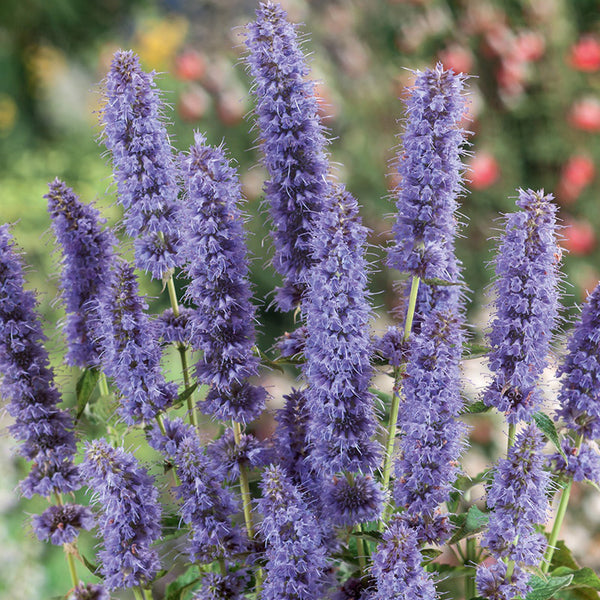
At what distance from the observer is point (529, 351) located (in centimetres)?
87

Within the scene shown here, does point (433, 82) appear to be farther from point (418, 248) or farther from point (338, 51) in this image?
point (338, 51)

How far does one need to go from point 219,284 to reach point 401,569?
36 cm

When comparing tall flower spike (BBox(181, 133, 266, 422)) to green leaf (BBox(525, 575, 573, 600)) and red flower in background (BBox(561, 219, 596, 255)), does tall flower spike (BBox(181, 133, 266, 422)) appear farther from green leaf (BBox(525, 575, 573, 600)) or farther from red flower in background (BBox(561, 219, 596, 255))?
red flower in background (BBox(561, 219, 596, 255))

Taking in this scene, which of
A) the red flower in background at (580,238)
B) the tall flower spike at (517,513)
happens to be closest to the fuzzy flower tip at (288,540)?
the tall flower spike at (517,513)

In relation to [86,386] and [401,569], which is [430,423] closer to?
[401,569]

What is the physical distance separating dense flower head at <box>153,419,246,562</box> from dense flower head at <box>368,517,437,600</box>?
0.20 metres

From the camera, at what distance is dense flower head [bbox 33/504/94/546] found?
1033mm

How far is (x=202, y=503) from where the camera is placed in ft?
2.82

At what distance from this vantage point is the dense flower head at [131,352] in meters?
0.87

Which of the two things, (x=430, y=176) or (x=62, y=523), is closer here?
(x=430, y=176)

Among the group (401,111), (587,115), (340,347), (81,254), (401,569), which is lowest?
(401,569)

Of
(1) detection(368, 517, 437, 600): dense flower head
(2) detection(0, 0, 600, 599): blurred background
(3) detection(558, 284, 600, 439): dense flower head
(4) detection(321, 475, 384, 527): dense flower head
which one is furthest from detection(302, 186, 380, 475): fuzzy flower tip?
(2) detection(0, 0, 600, 599): blurred background

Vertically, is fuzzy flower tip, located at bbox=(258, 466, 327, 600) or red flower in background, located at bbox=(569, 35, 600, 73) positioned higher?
red flower in background, located at bbox=(569, 35, 600, 73)

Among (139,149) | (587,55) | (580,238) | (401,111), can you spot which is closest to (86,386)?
(139,149)
